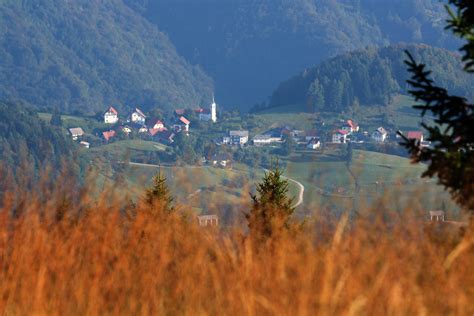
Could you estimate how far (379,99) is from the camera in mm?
150750

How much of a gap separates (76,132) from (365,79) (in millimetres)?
50222

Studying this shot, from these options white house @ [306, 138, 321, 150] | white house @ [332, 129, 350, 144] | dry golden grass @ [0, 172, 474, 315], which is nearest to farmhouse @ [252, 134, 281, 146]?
white house @ [332, 129, 350, 144]

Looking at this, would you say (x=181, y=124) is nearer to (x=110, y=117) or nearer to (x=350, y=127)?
(x=110, y=117)

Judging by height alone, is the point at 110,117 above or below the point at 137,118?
below

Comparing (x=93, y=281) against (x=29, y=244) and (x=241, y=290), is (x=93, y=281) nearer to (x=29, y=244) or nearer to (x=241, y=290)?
(x=29, y=244)

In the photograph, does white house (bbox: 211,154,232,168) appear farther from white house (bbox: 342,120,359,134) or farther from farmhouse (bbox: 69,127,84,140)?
farmhouse (bbox: 69,127,84,140)

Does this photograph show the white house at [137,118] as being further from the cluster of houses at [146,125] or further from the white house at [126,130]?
the white house at [126,130]

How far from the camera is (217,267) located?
416 centimetres

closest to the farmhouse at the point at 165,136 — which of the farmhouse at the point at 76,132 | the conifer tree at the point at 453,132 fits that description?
the farmhouse at the point at 76,132

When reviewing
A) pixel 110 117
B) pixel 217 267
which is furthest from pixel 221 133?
pixel 217 267

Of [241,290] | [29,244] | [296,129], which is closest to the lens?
[241,290]

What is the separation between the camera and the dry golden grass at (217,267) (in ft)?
11.7

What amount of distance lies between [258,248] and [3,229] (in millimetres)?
1217

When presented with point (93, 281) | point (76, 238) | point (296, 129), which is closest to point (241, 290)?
point (93, 281)
